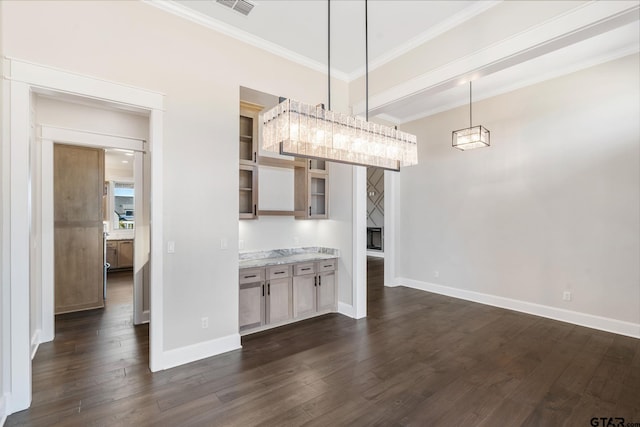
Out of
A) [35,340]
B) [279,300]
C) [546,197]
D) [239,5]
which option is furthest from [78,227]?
[546,197]

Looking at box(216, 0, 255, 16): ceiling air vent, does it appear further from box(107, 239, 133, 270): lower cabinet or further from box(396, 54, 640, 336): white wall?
box(107, 239, 133, 270): lower cabinet

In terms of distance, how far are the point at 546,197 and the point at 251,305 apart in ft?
14.6

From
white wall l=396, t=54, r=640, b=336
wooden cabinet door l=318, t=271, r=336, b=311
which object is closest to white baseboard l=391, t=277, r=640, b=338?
white wall l=396, t=54, r=640, b=336

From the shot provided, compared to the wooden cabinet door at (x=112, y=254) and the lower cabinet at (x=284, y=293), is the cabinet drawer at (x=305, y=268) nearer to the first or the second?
the lower cabinet at (x=284, y=293)

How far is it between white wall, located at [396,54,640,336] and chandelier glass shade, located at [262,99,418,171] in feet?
9.60

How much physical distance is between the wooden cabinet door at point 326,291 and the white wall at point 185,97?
4.48 ft

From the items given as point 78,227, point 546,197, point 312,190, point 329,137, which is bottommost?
point 78,227

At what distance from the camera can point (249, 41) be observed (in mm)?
3457

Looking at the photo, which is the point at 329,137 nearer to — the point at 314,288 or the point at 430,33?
the point at 430,33

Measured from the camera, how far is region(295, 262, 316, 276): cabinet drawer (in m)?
4.14

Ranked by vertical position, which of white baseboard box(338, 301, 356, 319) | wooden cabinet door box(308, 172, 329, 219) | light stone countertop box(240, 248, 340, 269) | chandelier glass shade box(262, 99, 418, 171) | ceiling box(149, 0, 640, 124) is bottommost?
white baseboard box(338, 301, 356, 319)

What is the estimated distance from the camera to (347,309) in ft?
14.8

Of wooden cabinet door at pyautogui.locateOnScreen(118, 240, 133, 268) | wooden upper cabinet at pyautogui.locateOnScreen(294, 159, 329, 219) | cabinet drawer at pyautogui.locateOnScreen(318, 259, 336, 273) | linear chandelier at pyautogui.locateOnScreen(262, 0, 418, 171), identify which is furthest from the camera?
Result: wooden cabinet door at pyautogui.locateOnScreen(118, 240, 133, 268)

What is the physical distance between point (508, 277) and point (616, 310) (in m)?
1.26
